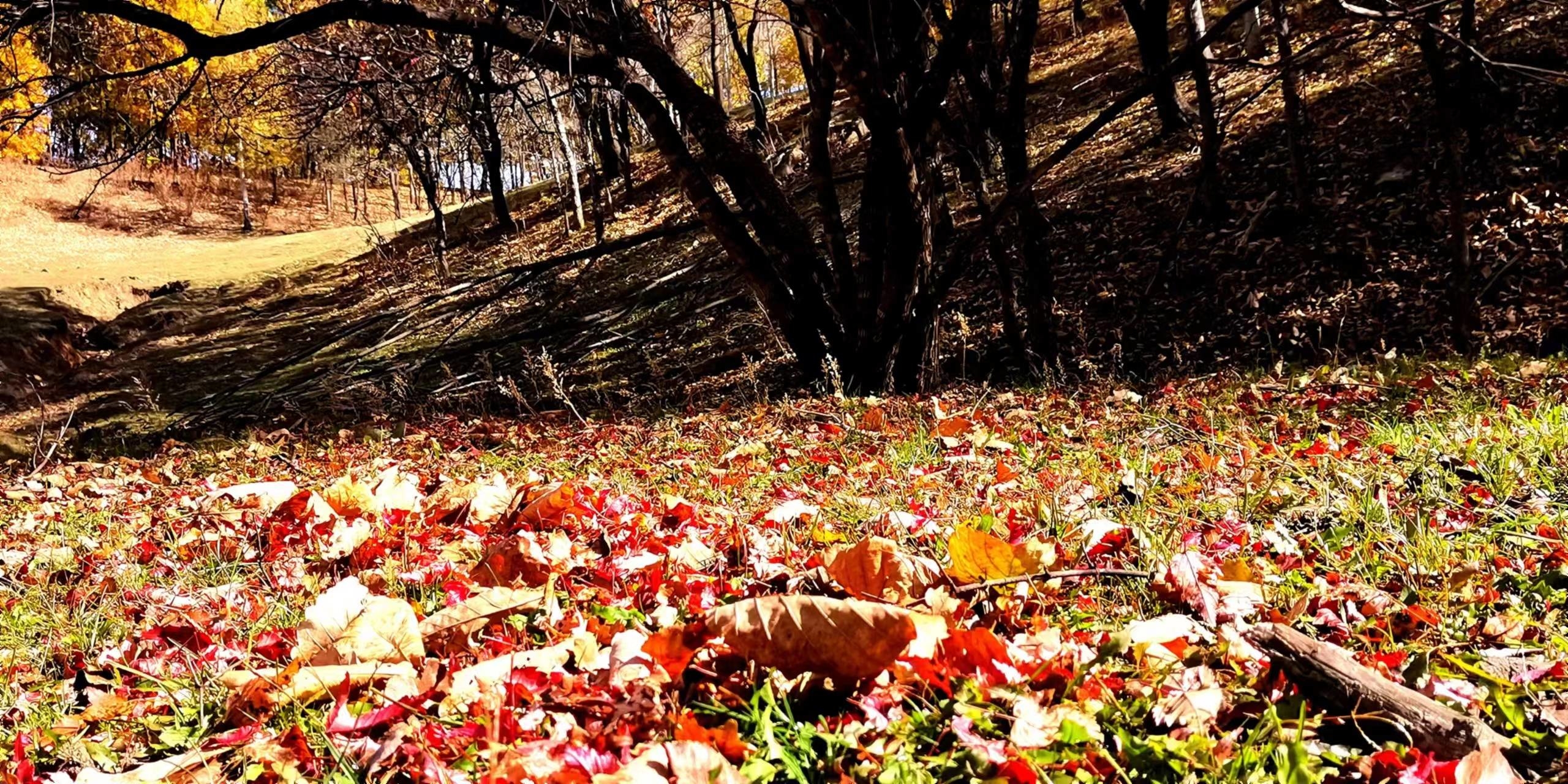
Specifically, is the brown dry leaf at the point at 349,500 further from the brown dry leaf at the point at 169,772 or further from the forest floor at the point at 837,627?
the brown dry leaf at the point at 169,772

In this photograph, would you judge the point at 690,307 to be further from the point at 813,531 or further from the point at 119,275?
the point at 119,275

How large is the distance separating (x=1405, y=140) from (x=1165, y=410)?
765cm

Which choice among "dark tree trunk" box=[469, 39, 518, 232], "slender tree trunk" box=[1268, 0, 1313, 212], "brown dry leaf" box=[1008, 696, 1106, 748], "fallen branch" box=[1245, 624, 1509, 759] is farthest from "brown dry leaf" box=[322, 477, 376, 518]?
"slender tree trunk" box=[1268, 0, 1313, 212]

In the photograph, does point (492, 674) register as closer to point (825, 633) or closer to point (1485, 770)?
point (825, 633)

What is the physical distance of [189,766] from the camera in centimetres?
124

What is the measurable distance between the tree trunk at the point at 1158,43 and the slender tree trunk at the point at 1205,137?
35cm

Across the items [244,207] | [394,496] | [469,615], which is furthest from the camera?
[244,207]

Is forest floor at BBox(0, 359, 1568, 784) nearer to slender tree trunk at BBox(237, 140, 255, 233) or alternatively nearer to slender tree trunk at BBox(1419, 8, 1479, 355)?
slender tree trunk at BBox(1419, 8, 1479, 355)

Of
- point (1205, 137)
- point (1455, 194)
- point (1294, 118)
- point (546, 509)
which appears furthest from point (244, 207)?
point (1455, 194)

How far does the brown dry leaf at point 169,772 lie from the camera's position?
→ 1206 millimetres

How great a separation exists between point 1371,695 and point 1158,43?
11783 millimetres

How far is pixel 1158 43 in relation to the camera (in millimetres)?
11141

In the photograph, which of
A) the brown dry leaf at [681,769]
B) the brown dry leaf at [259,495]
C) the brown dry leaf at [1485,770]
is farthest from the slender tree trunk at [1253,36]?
the brown dry leaf at [681,769]

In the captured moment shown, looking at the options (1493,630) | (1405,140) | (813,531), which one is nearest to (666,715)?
(813,531)
